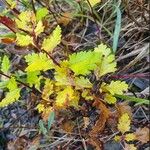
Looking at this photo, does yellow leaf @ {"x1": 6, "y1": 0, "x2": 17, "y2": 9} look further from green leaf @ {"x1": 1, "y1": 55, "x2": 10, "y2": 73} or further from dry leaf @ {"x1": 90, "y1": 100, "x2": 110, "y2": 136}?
dry leaf @ {"x1": 90, "y1": 100, "x2": 110, "y2": 136}

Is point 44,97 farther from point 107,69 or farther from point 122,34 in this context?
point 122,34

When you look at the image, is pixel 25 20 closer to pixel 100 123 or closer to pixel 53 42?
pixel 53 42

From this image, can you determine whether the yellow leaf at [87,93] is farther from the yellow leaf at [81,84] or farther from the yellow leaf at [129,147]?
the yellow leaf at [129,147]

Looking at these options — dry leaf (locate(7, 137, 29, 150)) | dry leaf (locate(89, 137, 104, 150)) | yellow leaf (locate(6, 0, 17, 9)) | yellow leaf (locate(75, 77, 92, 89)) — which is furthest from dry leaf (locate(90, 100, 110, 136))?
yellow leaf (locate(6, 0, 17, 9))

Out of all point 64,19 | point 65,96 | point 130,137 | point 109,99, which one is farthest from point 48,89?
point 64,19

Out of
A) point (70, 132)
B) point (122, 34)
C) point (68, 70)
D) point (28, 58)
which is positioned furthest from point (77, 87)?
point (122, 34)

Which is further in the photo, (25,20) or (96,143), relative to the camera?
(96,143)
